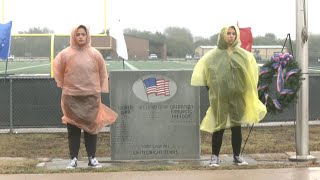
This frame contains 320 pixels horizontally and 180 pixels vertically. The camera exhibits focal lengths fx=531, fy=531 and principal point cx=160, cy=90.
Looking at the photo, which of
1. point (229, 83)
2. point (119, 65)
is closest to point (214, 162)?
point (229, 83)

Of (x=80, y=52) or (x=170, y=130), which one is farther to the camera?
(x=170, y=130)

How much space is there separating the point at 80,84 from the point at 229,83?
Answer: 6.31ft

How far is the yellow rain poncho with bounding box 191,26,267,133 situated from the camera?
6.91 m

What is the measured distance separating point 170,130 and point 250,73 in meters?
1.44

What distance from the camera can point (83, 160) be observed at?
788 cm

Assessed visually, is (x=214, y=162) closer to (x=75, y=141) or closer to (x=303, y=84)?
(x=303, y=84)

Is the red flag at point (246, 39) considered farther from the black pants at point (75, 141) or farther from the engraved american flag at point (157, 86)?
the black pants at point (75, 141)

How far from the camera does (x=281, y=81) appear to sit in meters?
7.29

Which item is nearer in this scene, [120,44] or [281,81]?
[281,81]

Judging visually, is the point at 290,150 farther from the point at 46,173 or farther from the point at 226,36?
the point at 46,173

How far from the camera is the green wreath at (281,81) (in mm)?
7172

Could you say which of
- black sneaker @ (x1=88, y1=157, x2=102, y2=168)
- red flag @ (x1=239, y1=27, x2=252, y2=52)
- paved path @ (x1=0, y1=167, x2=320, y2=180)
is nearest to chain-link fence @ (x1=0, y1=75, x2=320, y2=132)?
red flag @ (x1=239, y1=27, x2=252, y2=52)

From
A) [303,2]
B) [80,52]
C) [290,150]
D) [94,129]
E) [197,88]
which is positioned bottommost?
[290,150]

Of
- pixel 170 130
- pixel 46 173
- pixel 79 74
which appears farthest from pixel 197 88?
pixel 46 173
